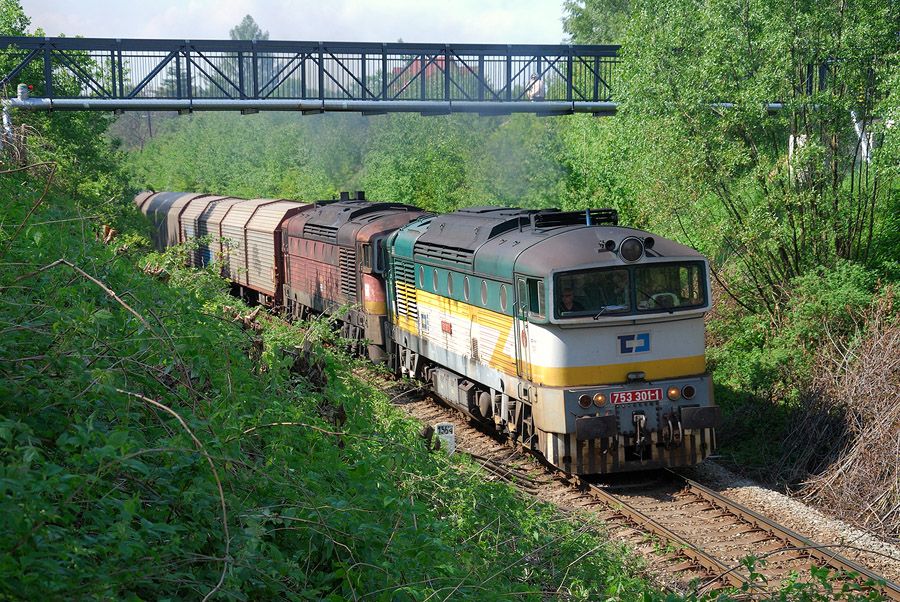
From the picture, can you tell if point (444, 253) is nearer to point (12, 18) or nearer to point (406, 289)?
point (406, 289)

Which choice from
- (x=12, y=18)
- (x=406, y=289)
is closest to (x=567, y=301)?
(x=406, y=289)

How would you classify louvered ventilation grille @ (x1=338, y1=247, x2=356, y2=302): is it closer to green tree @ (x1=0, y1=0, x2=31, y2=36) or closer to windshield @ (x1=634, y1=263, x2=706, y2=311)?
windshield @ (x1=634, y1=263, x2=706, y2=311)

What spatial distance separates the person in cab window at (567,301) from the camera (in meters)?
12.0

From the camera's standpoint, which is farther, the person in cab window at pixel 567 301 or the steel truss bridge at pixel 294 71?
the steel truss bridge at pixel 294 71

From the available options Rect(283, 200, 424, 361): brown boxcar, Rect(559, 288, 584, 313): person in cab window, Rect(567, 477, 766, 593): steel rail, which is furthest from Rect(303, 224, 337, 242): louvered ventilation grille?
Rect(567, 477, 766, 593): steel rail

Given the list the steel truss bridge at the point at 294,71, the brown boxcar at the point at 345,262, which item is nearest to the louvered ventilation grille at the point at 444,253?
the brown boxcar at the point at 345,262

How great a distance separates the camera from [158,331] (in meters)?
7.74

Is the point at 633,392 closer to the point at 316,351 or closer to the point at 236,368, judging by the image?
the point at 316,351

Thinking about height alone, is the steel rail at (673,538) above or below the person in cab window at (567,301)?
below

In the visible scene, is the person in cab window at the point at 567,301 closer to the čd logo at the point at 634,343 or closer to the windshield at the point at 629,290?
the windshield at the point at 629,290

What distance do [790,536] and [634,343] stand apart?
3056mm

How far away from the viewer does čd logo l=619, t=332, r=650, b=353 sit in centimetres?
1227

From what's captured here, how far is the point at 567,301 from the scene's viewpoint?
12039mm

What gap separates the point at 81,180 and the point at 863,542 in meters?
21.1
